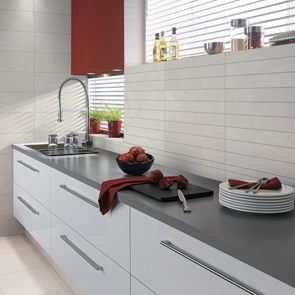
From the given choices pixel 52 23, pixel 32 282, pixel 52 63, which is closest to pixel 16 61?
pixel 52 63

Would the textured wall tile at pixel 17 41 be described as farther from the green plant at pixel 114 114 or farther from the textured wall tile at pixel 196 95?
the textured wall tile at pixel 196 95

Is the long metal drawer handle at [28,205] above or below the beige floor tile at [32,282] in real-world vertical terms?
above

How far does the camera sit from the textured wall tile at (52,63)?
13.1ft

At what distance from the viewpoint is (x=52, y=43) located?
402 centimetres

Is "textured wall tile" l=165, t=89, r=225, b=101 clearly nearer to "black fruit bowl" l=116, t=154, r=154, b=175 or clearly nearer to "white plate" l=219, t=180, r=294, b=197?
"black fruit bowl" l=116, t=154, r=154, b=175

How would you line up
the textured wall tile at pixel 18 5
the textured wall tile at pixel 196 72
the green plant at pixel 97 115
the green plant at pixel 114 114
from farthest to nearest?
the textured wall tile at pixel 18 5
the green plant at pixel 97 115
the green plant at pixel 114 114
the textured wall tile at pixel 196 72

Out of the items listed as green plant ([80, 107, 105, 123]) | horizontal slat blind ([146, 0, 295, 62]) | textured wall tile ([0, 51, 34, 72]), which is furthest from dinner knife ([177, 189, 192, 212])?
textured wall tile ([0, 51, 34, 72])

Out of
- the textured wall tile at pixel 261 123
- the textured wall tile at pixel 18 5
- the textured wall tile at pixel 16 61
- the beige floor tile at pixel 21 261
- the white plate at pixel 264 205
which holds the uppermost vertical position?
the textured wall tile at pixel 18 5

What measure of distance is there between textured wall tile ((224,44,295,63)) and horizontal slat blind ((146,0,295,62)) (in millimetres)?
273

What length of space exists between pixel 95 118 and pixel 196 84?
165 centimetres

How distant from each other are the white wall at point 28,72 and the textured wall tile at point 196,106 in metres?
1.89

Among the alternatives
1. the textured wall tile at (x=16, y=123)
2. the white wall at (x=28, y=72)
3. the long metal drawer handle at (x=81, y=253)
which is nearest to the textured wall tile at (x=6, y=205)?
the white wall at (x=28, y=72)

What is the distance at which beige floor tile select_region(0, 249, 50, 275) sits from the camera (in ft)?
10.8

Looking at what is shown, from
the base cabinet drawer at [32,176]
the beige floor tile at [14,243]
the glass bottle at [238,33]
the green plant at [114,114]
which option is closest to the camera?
the glass bottle at [238,33]
